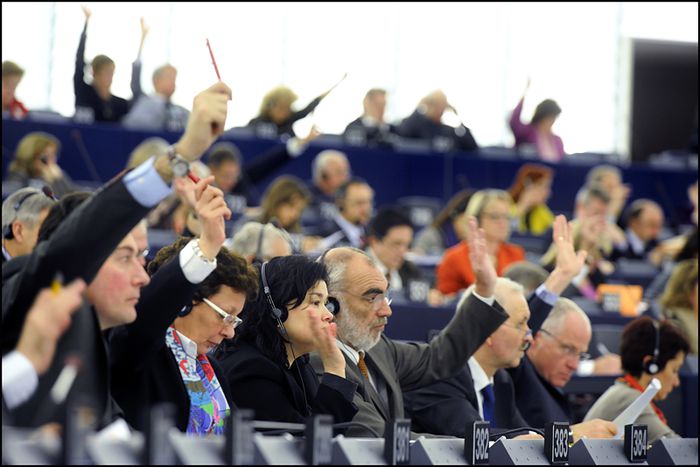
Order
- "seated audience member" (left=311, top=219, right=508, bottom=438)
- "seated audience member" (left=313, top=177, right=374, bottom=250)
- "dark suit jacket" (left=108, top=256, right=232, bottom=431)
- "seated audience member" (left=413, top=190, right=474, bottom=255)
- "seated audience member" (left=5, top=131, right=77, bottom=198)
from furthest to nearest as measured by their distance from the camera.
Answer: "seated audience member" (left=413, top=190, right=474, bottom=255) < "seated audience member" (left=5, top=131, right=77, bottom=198) < "seated audience member" (left=313, top=177, right=374, bottom=250) < "seated audience member" (left=311, top=219, right=508, bottom=438) < "dark suit jacket" (left=108, top=256, right=232, bottom=431)

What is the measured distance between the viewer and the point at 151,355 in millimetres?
2836

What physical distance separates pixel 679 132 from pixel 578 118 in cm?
177

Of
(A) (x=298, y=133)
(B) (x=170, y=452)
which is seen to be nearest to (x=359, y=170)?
(A) (x=298, y=133)

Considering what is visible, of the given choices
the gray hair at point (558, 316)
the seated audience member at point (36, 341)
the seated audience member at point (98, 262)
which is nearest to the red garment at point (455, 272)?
the gray hair at point (558, 316)

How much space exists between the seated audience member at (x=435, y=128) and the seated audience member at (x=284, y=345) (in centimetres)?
716

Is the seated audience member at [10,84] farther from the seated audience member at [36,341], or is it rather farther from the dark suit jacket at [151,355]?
the seated audience member at [36,341]

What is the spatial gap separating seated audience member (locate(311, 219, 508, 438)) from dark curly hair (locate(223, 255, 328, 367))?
11.1 inches

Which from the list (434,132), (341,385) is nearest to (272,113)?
(434,132)

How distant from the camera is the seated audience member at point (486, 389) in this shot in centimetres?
415

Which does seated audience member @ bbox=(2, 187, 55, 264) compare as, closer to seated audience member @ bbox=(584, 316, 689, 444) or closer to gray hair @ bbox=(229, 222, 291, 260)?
gray hair @ bbox=(229, 222, 291, 260)

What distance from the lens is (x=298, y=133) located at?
33.0ft

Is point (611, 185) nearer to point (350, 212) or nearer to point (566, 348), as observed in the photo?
point (350, 212)

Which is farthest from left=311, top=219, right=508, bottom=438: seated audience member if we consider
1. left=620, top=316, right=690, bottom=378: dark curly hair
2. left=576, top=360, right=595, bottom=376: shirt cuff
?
left=576, top=360, right=595, bottom=376: shirt cuff

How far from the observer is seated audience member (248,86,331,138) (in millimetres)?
Answer: 9500
